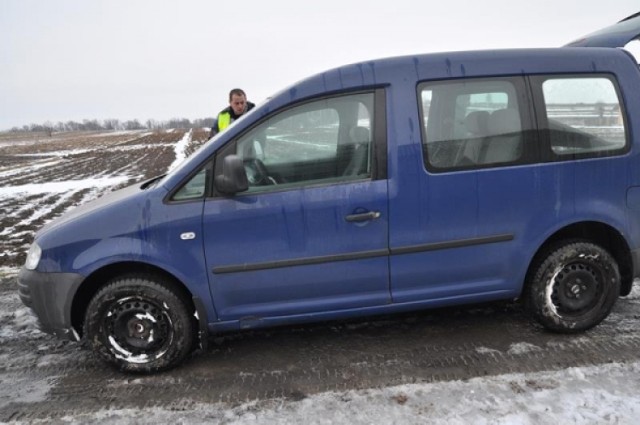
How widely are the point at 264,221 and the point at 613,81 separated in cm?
268

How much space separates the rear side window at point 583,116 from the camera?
321 centimetres

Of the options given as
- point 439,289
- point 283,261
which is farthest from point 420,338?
point 283,261

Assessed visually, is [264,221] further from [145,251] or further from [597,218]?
[597,218]

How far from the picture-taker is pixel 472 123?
3166 mm

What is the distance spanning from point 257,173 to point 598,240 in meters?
2.57

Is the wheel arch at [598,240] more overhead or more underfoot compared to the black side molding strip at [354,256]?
more underfoot

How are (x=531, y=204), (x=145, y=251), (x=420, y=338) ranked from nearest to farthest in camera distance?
1. (x=145, y=251)
2. (x=531, y=204)
3. (x=420, y=338)

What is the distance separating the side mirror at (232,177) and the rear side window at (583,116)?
2.09m

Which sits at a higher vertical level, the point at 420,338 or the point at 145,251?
the point at 145,251

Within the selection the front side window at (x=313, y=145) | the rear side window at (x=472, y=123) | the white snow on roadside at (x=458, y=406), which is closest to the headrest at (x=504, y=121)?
the rear side window at (x=472, y=123)

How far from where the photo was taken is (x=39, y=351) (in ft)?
11.6

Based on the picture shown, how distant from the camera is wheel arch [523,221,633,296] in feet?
10.9

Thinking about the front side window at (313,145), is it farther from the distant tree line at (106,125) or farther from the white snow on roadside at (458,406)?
the distant tree line at (106,125)

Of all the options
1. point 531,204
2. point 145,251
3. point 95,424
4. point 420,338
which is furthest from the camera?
point 420,338
